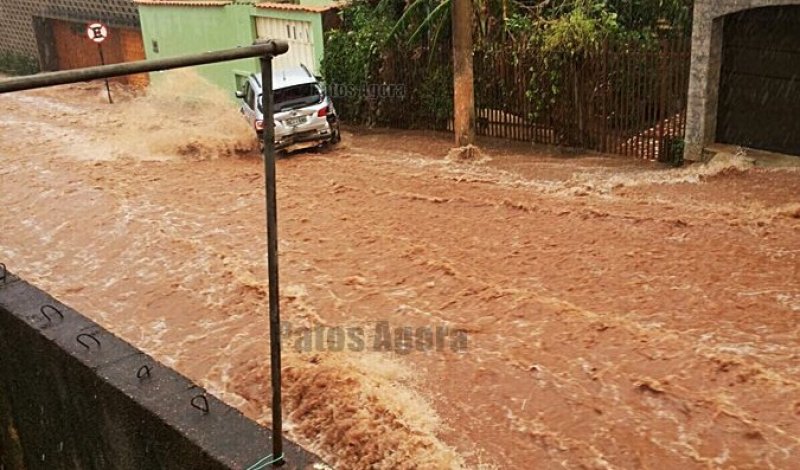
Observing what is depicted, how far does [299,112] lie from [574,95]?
4909 mm

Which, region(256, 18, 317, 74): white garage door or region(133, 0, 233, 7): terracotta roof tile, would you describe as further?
region(133, 0, 233, 7): terracotta roof tile

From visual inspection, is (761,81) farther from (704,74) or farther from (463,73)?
(463,73)

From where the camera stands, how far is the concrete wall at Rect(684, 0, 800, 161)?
37.3 feet

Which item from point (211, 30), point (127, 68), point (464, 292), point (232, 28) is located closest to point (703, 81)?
point (464, 292)

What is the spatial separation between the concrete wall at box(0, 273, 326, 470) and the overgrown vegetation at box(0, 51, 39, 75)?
83.1 feet

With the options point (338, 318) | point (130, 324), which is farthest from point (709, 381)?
point (130, 324)

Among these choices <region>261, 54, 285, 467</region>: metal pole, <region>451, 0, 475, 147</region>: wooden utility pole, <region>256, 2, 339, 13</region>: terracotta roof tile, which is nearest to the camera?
<region>261, 54, 285, 467</region>: metal pole

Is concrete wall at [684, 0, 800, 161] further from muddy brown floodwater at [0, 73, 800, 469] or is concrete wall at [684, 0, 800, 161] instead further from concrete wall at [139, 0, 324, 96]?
concrete wall at [139, 0, 324, 96]

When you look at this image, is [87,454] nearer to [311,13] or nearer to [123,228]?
[123,228]

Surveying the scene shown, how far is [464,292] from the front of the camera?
8742 mm

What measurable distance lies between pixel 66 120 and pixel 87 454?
57.5ft

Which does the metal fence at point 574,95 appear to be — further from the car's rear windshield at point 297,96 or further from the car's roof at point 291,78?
the car's rear windshield at point 297,96

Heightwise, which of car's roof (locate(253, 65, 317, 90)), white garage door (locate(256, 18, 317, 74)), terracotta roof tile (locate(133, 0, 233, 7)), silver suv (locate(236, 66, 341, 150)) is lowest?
silver suv (locate(236, 66, 341, 150))

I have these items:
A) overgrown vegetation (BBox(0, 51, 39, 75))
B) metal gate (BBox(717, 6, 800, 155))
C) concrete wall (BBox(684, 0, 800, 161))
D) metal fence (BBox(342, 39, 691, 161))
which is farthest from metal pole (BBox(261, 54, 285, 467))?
overgrown vegetation (BBox(0, 51, 39, 75))
